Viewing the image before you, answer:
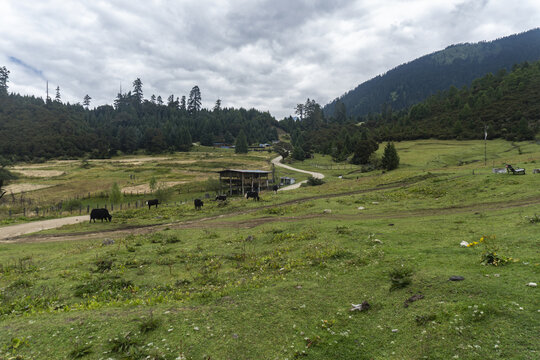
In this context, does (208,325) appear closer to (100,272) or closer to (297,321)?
(297,321)

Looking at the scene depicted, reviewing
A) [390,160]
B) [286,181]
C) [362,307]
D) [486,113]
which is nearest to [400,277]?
[362,307]

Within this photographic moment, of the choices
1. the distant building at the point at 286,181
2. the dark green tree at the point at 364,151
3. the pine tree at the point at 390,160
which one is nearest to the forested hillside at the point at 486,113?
the dark green tree at the point at 364,151

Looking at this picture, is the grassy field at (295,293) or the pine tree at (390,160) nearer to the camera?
the grassy field at (295,293)

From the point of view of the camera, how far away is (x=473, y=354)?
20.3ft

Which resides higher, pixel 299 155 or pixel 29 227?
pixel 299 155

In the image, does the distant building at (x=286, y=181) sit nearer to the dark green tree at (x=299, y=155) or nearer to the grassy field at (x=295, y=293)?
the dark green tree at (x=299, y=155)

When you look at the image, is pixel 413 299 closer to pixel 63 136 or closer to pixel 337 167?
pixel 337 167

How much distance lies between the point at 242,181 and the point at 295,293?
2371 inches

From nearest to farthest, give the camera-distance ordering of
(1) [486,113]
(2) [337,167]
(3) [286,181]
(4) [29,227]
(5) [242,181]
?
(4) [29,227] → (5) [242,181] → (3) [286,181] → (2) [337,167] → (1) [486,113]

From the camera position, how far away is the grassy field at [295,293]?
7211 millimetres

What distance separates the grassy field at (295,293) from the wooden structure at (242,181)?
149 ft

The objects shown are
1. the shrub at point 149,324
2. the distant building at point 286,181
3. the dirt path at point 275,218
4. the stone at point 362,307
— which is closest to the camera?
the shrub at point 149,324

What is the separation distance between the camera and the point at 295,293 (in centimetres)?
1080

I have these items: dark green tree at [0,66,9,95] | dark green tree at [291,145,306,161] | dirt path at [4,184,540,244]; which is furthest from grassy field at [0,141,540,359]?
dark green tree at [0,66,9,95]
